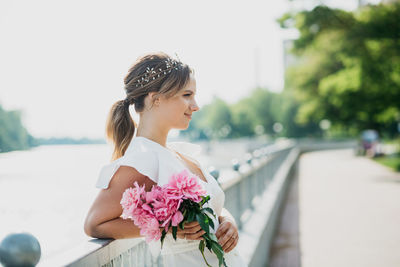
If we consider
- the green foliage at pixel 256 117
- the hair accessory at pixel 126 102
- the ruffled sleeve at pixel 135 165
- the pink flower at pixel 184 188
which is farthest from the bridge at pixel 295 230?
the green foliage at pixel 256 117

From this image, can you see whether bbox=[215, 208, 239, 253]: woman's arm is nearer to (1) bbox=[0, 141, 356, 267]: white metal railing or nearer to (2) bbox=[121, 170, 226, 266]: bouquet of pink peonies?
(2) bbox=[121, 170, 226, 266]: bouquet of pink peonies

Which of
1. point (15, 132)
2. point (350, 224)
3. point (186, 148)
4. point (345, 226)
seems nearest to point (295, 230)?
point (345, 226)

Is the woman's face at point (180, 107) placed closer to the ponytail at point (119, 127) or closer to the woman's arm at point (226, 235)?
the ponytail at point (119, 127)

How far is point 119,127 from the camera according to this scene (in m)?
2.21

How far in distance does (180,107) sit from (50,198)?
25.3m

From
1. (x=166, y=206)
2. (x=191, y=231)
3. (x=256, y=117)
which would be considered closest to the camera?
(x=166, y=206)

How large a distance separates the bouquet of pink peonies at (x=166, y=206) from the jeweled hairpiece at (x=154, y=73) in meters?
0.58

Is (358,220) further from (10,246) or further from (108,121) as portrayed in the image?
(10,246)

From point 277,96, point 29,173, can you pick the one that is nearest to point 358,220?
point 29,173

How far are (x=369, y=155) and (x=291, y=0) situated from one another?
52.9 ft

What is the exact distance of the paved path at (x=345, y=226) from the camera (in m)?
5.95

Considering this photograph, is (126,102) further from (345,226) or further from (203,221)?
(345,226)

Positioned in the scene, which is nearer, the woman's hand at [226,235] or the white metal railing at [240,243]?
the white metal railing at [240,243]

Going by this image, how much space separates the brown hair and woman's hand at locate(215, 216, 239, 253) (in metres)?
0.63
